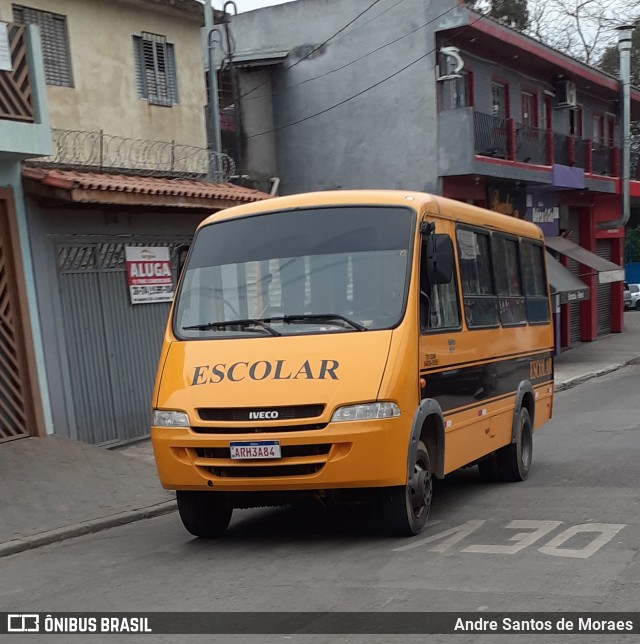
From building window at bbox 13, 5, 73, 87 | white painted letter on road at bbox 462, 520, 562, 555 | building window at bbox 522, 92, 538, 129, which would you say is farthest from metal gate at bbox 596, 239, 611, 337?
white painted letter on road at bbox 462, 520, 562, 555

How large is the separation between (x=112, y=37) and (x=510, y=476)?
9.01 metres

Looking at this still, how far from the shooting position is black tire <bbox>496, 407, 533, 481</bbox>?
960 centimetres

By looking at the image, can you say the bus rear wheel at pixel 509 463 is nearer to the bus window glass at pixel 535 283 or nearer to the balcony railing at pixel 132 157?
the bus window glass at pixel 535 283

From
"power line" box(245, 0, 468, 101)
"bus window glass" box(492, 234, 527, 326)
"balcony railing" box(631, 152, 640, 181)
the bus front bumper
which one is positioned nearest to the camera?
the bus front bumper

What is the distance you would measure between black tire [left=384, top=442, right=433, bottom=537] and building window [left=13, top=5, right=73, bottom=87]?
879 centimetres

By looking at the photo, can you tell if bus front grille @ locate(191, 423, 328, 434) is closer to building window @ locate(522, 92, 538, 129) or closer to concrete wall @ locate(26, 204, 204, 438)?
concrete wall @ locate(26, 204, 204, 438)

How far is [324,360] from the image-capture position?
6.80 metres

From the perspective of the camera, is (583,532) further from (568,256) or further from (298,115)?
(568,256)

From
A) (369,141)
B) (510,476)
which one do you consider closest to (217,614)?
(510,476)

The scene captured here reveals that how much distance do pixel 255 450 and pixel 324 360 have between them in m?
0.79

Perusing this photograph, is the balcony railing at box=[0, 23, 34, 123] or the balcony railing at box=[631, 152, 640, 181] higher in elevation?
the balcony railing at box=[0, 23, 34, 123]

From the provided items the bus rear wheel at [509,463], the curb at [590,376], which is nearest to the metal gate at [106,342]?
the bus rear wheel at [509,463]

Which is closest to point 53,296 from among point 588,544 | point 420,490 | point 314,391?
point 314,391

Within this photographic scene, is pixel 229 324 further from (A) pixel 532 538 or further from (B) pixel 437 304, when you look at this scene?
(A) pixel 532 538
